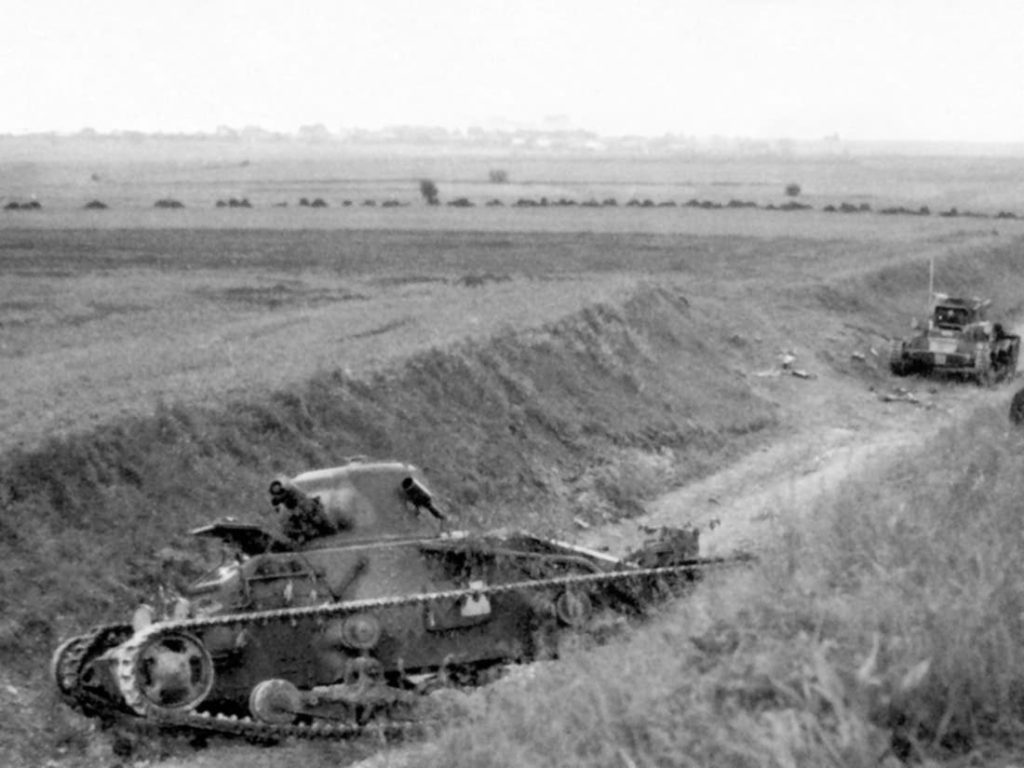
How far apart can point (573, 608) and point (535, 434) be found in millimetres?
10465

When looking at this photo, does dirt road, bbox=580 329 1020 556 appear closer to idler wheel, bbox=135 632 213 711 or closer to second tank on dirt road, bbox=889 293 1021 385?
second tank on dirt road, bbox=889 293 1021 385

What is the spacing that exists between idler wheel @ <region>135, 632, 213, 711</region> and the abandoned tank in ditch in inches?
0.5

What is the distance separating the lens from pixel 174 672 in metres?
12.5

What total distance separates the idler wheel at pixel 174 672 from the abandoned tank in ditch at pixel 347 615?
A: 13 mm

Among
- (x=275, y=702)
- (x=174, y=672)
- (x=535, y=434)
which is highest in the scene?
(x=174, y=672)

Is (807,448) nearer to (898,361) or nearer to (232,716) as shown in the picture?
(898,361)

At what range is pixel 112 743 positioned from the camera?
13805mm

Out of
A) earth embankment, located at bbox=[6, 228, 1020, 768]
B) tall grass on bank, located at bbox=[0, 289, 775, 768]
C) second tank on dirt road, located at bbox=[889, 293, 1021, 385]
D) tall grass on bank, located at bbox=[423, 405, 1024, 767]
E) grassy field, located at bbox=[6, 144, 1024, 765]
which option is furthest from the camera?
second tank on dirt road, located at bbox=[889, 293, 1021, 385]

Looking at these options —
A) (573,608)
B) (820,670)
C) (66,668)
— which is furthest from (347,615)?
(820,670)

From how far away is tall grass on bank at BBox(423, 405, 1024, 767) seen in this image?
23.9 feet

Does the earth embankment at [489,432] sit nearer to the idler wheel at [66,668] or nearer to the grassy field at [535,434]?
the grassy field at [535,434]

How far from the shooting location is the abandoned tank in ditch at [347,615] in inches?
502

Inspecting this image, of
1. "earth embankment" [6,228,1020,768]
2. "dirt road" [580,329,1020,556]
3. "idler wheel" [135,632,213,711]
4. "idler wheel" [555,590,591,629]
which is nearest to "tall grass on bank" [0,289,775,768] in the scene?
"earth embankment" [6,228,1020,768]

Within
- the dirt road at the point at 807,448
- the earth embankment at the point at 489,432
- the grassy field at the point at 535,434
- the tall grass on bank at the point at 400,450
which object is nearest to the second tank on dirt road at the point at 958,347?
the dirt road at the point at 807,448
